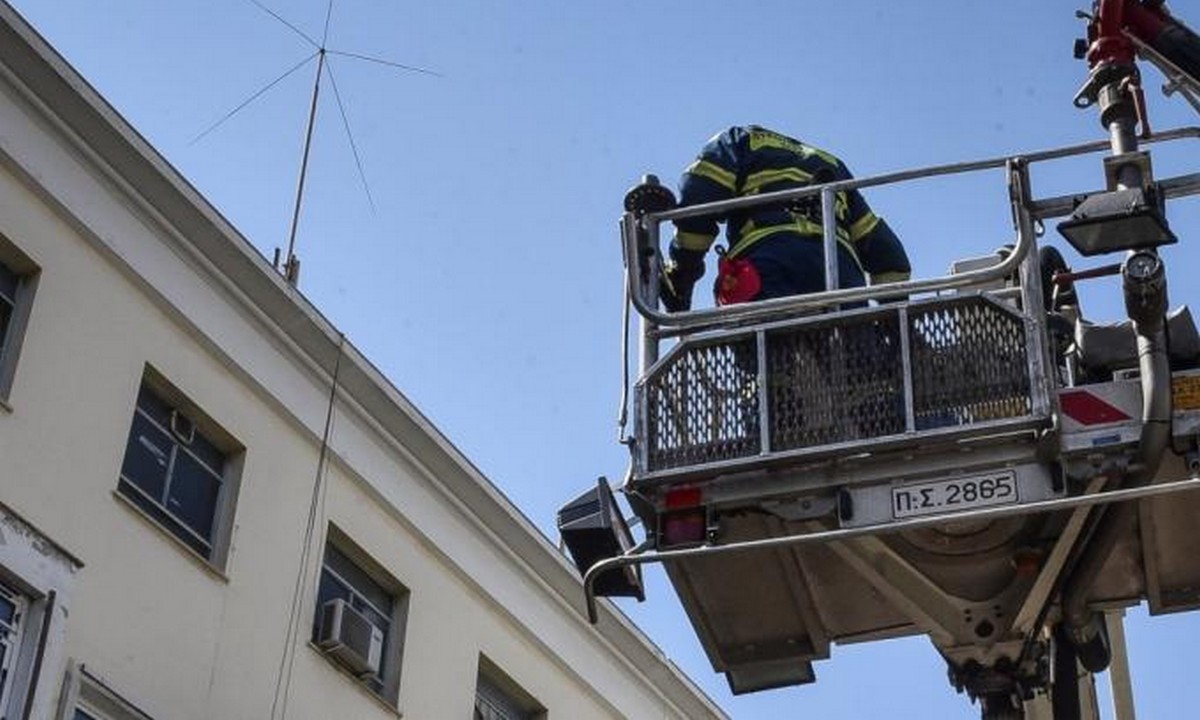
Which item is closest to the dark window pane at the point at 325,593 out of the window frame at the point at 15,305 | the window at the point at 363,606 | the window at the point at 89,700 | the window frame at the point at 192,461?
the window at the point at 363,606

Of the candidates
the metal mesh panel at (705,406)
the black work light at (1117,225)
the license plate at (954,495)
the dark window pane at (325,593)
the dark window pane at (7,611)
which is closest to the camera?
the black work light at (1117,225)

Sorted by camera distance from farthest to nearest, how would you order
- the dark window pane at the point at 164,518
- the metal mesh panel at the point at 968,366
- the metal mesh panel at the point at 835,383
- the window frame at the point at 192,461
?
the window frame at the point at 192,461, the dark window pane at the point at 164,518, the metal mesh panel at the point at 835,383, the metal mesh panel at the point at 968,366

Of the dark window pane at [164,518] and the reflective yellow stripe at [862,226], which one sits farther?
the dark window pane at [164,518]

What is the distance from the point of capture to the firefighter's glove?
9164 millimetres

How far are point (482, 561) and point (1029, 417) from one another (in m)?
10.6

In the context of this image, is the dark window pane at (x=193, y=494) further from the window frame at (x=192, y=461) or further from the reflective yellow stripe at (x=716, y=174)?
the reflective yellow stripe at (x=716, y=174)

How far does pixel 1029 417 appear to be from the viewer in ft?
26.5

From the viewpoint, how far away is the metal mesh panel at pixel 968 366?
8.23m

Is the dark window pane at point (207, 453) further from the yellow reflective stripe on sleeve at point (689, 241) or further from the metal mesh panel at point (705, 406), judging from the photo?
the metal mesh panel at point (705, 406)

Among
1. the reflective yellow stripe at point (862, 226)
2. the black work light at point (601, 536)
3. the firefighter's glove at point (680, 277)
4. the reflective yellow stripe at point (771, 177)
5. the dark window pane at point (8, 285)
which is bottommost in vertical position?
the black work light at point (601, 536)

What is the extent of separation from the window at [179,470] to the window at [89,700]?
1.48 meters

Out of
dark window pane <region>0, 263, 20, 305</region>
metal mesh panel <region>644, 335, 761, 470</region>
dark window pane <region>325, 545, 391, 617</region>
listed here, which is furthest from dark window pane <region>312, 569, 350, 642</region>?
metal mesh panel <region>644, 335, 761, 470</region>

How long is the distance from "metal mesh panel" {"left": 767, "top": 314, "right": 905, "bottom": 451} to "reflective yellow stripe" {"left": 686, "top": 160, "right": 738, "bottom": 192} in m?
1.04

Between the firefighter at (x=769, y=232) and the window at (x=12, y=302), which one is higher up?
the window at (x=12, y=302)
